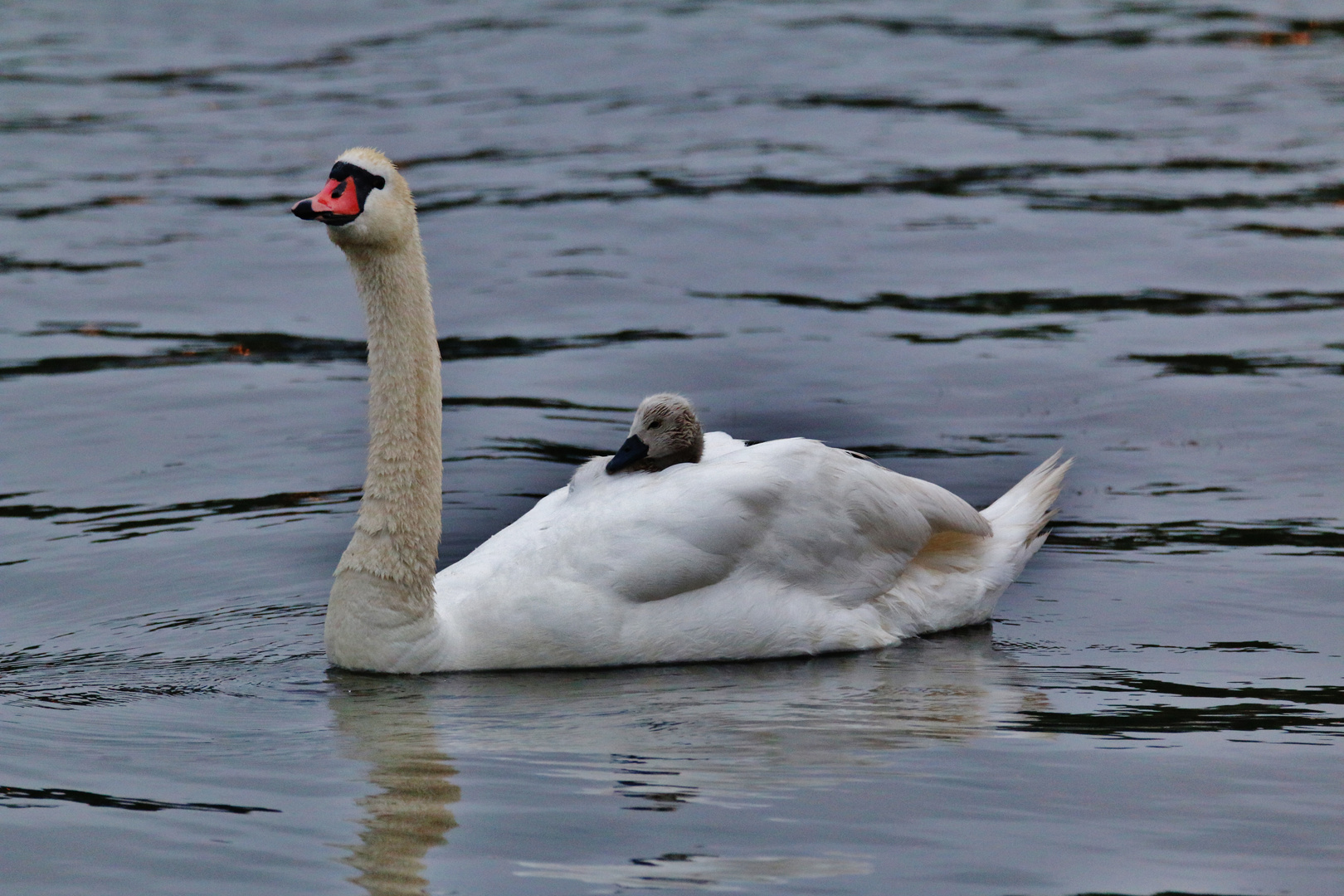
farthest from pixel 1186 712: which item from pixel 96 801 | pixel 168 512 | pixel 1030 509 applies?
pixel 168 512

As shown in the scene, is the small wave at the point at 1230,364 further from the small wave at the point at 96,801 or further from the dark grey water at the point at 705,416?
the small wave at the point at 96,801

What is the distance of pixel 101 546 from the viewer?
9.66m

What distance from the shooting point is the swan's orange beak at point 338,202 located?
24.4 ft

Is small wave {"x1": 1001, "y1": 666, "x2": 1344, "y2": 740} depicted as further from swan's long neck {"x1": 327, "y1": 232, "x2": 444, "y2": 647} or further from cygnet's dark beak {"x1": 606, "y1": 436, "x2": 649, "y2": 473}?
swan's long neck {"x1": 327, "y1": 232, "x2": 444, "y2": 647}

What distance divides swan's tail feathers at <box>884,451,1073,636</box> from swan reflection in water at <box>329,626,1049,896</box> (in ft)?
0.46

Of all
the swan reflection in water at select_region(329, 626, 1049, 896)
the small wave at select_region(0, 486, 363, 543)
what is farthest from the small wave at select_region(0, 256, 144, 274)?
the swan reflection in water at select_region(329, 626, 1049, 896)

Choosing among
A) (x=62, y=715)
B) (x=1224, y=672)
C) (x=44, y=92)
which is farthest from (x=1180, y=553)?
(x=44, y=92)

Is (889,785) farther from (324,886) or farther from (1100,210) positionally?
(1100,210)

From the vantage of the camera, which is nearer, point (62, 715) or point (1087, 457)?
point (62, 715)

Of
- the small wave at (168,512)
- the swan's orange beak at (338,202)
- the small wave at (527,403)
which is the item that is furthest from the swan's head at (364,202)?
the small wave at (527,403)

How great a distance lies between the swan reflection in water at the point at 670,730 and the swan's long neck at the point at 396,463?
0.92 feet

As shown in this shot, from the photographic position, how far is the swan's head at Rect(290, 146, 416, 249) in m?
7.48

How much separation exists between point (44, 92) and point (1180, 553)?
19.0 metres

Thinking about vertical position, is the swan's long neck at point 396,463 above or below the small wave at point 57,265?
below
